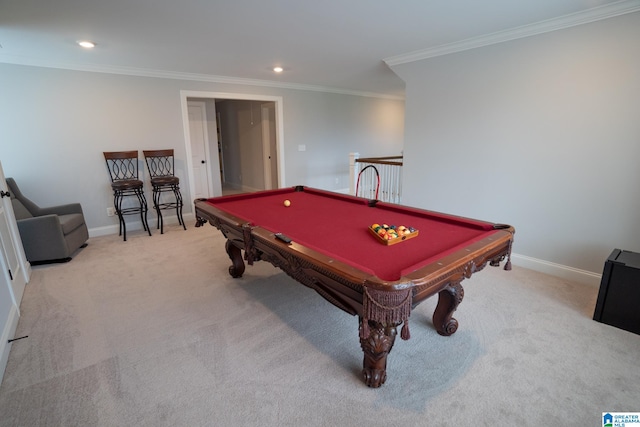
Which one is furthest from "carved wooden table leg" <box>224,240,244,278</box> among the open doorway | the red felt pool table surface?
the open doorway

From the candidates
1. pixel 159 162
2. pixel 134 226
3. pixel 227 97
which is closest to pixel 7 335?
pixel 134 226

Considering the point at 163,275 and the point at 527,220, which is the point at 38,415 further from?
the point at 527,220

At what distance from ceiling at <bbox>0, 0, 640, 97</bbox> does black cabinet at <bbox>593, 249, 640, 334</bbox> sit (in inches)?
76.8

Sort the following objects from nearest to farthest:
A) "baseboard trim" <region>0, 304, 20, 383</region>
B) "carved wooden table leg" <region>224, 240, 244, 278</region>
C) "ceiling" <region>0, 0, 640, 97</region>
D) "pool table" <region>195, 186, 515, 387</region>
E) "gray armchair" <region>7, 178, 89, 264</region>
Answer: "pool table" <region>195, 186, 515, 387</region> < "baseboard trim" <region>0, 304, 20, 383</region> < "ceiling" <region>0, 0, 640, 97</region> < "carved wooden table leg" <region>224, 240, 244, 278</region> < "gray armchair" <region>7, 178, 89, 264</region>

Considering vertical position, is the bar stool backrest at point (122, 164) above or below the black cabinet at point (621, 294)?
above

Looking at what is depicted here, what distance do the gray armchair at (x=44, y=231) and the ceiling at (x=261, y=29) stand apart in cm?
171

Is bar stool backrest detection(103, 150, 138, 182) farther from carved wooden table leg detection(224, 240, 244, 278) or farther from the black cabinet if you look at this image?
the black cabinet

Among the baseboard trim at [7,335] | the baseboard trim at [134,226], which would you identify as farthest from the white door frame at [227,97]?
the baseboard trim at [7,335]

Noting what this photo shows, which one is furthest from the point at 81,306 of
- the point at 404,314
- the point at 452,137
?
the point at 452,137

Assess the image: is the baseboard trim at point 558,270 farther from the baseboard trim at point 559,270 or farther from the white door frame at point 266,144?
the white door frame at point 266,144

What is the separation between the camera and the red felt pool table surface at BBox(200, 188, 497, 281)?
5.29 ft

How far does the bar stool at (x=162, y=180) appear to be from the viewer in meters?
4.52

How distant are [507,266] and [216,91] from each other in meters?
4.83

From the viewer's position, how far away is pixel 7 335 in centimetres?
208
